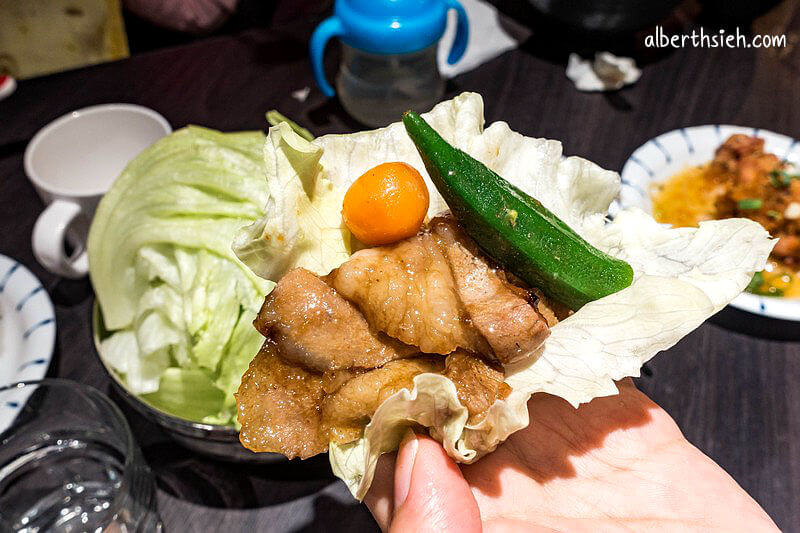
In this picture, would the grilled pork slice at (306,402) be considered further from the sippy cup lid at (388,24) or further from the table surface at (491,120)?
the sippy cup lid at (388,24)

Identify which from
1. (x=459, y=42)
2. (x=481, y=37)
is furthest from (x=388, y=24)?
(x=481, y=37)

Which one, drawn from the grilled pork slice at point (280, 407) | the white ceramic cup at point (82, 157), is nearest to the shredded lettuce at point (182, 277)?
the white ceramic cup at point (82, 157)

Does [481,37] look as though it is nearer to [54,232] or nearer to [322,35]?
[322,35]

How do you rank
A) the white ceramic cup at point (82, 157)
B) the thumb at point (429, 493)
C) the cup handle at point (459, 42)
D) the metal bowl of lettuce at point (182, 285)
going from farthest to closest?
1. the cup handle at point (459, 42)
2. the white ceramic cup at point (82, 157)
3. the metal bowl of lettuce at point (182, 285)
4. the thumb at point (429, 493)

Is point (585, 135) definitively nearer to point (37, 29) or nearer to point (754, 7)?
point (754, 7)

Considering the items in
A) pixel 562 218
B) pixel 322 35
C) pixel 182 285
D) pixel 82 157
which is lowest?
pixel 82 157

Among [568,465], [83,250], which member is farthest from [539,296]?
[83,250]
